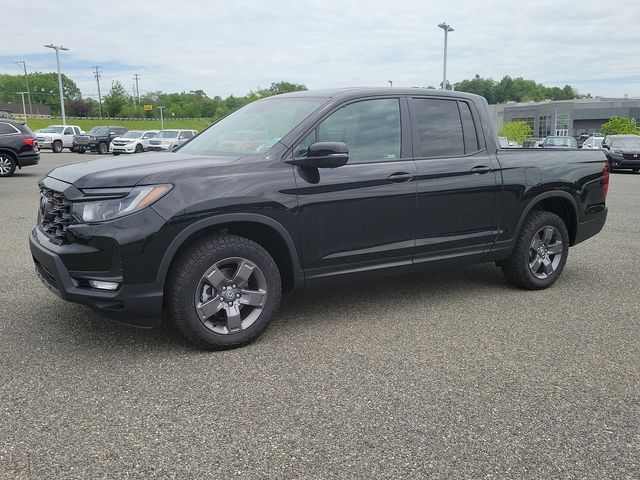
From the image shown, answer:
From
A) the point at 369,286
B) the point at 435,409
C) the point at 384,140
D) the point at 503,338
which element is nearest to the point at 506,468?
the point at 435,409

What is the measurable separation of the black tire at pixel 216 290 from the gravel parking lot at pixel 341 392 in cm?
14

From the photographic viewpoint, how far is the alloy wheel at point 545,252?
5.61 m

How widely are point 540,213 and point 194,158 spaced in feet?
10.6

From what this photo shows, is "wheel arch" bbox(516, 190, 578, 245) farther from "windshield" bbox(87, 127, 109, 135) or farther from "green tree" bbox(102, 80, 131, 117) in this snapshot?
"green tree" bbox(102, 80, 131, 117)

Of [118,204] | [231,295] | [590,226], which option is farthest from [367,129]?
[590,226]

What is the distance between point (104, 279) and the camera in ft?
12.1

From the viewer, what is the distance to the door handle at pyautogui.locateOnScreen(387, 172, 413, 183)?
458 centimetres

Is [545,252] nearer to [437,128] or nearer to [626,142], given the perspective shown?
[437,128]

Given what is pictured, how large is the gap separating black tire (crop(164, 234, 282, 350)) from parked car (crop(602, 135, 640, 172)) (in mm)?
21613

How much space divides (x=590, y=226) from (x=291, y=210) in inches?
134

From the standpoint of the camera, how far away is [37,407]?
3236 millimetres

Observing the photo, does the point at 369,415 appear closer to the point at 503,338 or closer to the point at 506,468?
the point at 506,468

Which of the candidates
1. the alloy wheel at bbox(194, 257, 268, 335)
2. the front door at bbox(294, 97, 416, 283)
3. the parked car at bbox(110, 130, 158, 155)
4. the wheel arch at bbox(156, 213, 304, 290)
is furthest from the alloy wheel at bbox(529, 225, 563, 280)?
the parked car at bbox(110, 130, 158, 155)

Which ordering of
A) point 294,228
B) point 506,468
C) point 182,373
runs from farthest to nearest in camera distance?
point 294,228 < point 182,373 < point 506,468
